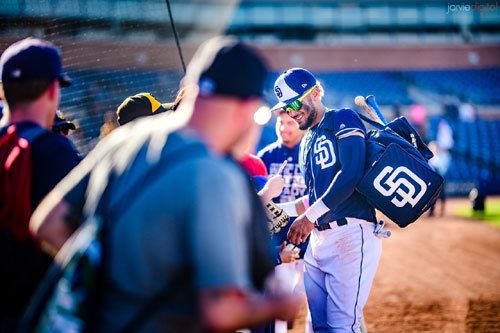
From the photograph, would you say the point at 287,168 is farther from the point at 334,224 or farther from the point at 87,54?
the point at 87,54

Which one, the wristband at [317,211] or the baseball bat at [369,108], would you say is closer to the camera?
the wristband at [317,211]

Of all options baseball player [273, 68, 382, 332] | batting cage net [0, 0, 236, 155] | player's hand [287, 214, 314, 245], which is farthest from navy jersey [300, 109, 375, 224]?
batting cage net [0, 0, 236, 155]

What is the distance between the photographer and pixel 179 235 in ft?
5.25

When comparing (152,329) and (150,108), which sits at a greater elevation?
(150,108)

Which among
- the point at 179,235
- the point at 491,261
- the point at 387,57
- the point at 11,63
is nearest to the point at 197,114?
the point at 179,235

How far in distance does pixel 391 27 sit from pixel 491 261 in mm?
28504

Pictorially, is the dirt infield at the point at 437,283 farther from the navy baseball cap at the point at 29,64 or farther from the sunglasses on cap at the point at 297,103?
the navy baseball cap at the point at 29,64

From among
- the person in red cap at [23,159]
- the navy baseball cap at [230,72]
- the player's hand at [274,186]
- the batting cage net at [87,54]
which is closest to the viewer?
the navy baseball cap at [230,72]

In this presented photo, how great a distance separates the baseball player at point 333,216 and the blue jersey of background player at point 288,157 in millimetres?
1147

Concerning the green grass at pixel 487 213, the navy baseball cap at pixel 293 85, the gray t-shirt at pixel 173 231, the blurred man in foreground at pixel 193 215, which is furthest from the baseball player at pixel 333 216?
the green grass at pixel 487 213

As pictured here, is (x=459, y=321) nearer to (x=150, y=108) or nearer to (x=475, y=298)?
(x=475, y=298)

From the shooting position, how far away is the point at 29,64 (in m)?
2.35

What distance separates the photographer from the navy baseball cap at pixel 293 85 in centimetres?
414

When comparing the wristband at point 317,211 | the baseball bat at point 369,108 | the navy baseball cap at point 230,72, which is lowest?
the wristband at point 317,211
